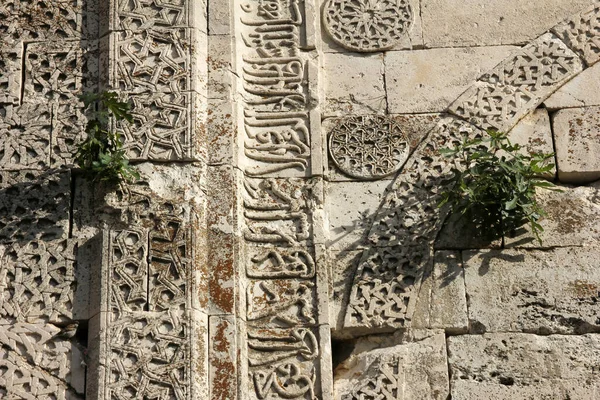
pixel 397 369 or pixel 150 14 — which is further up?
pixel 150 14

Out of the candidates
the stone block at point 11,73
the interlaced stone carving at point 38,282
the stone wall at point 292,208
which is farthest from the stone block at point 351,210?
the stone block at point 11,73

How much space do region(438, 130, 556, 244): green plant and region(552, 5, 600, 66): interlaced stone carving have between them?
1081mm

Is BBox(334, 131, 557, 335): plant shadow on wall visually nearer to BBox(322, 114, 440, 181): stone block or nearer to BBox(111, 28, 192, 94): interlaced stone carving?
BBox(322, 114, 440, 181): stone block

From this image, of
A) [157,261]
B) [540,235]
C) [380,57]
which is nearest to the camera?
[157,261]

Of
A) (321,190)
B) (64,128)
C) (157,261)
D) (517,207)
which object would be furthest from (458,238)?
(64,128)

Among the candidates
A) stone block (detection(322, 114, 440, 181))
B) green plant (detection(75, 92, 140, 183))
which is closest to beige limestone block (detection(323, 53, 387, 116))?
stone block (detection(322, 114, 440, 181))

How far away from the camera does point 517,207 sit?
8414 millimetres

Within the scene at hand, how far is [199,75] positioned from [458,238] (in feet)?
7.23

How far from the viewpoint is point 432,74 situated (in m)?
9.16

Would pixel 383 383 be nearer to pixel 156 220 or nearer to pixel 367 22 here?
pixel 156 220

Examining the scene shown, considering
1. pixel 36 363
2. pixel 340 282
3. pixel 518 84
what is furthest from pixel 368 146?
pixel 36 363

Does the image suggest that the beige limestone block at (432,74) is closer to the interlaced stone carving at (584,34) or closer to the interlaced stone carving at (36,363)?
the interlaced stone carving at (584,34)

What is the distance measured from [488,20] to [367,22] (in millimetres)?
951

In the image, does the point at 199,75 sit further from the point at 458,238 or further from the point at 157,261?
the point at 458,238
